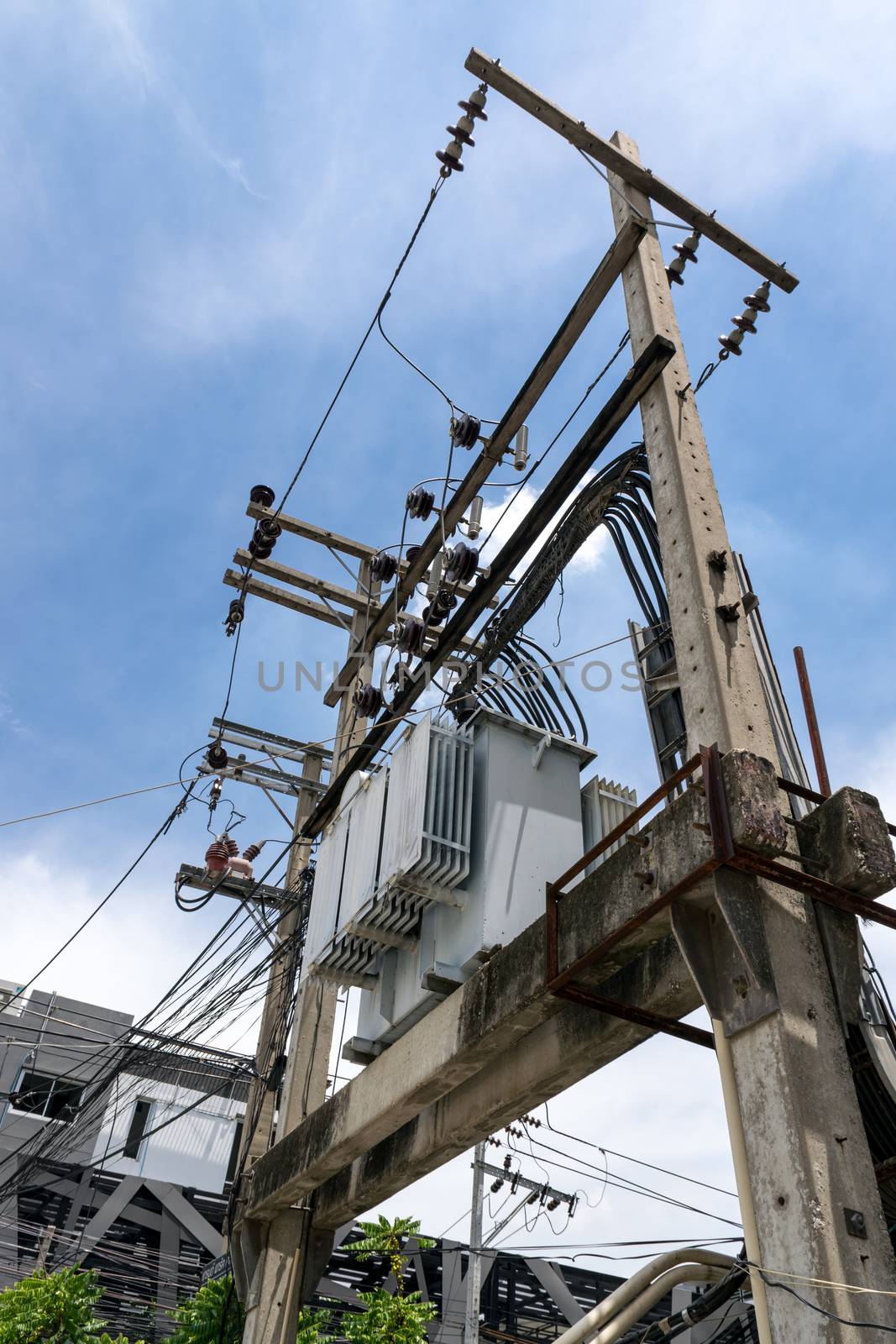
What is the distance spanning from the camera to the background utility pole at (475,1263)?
15445mm

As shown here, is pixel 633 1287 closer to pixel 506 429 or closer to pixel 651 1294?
pixel 651 1294

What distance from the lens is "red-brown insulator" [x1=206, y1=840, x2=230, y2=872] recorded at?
1355 centimetres

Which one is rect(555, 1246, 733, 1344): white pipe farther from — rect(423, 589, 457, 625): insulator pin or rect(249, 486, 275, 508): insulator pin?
rect(249, 486, 275, 508): insulator pin

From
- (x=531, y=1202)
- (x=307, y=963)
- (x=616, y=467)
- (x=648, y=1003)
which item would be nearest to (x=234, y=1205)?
(x=307, y=963)

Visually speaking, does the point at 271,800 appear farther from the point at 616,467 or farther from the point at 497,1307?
the point at 497,1307

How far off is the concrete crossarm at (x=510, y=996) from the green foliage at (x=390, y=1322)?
6.94m

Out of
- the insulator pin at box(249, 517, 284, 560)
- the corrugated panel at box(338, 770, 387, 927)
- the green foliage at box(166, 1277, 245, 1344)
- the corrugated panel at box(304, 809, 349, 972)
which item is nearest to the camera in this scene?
the corrugated panel at box(338, 770, 387, 927)

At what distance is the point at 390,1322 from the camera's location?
44.9 ft

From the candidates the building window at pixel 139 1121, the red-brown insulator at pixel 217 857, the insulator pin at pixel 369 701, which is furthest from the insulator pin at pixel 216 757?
the building window at pixel 139 1121

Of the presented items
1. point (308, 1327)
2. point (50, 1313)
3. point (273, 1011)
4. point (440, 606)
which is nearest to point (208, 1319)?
point (308, 1327)

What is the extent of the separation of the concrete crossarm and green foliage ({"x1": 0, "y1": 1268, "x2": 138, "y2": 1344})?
5.98 metres

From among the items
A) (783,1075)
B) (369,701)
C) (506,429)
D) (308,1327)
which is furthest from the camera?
(308,1327)

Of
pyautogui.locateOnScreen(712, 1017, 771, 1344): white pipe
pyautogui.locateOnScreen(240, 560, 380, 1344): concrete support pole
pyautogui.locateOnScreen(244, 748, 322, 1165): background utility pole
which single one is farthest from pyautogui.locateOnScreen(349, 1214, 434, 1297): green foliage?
A: pyautogui.locateOnScreen(712, 1017, 771, 1344): white pipe

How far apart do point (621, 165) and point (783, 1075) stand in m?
6.02
